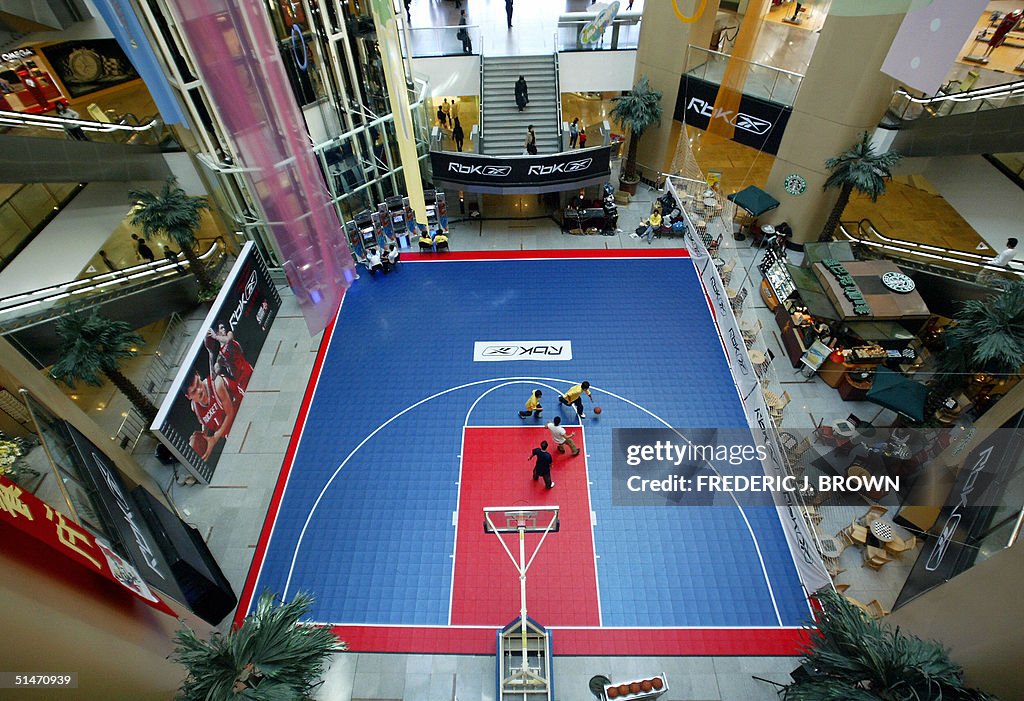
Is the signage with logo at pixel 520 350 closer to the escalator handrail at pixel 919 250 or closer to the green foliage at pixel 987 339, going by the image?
the green foliage at pixel 987 339

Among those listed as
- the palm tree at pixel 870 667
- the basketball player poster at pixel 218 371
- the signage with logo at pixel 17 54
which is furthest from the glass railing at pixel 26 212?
the palm tree at pixel 870 667

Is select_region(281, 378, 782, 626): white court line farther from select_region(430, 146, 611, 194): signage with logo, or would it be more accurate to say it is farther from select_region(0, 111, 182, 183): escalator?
select_region(0, 111, 182, 183): escalator

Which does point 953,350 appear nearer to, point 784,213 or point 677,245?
point 784,213

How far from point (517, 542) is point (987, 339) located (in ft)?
36.1

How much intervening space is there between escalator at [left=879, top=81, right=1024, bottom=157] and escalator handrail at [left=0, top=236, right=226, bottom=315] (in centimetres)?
2153

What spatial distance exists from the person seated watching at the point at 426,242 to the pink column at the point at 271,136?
292 centimetres

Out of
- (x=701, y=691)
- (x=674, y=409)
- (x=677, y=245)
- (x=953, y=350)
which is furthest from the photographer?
(x=677, y=245)

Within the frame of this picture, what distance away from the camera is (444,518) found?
12.6 metres

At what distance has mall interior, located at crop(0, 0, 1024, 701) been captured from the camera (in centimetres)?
901

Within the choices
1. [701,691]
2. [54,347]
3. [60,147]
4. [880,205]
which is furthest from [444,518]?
[880,205]

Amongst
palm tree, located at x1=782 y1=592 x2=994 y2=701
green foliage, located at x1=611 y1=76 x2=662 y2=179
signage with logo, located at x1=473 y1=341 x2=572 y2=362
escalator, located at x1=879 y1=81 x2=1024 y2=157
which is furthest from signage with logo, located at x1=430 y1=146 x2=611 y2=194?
palm tree, located at x1=782 y1=592 x2=994 y2=701

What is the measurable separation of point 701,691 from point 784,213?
15.4 metres

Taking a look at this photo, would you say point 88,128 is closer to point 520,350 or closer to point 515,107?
point 520,350

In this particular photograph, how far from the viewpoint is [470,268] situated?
747 inches
